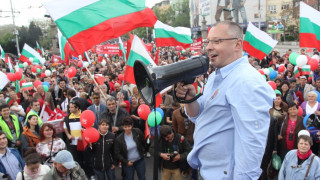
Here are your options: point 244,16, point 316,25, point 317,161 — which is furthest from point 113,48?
point 244,16

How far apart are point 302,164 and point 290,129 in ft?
4.16

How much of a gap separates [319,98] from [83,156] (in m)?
5.33

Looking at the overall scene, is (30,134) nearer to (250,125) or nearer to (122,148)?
(122,148)

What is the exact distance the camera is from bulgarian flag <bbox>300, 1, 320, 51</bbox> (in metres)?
8.02

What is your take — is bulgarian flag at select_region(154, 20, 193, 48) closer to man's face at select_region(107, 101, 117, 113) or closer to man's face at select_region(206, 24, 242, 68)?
man's face at select_region(107, 101, 117, 113)

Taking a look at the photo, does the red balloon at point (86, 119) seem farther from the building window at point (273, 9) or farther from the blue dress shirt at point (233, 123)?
the building window at point (273, 9)

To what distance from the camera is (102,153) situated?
4.55 m

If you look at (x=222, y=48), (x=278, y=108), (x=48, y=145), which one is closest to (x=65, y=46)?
(x=48, y=145)

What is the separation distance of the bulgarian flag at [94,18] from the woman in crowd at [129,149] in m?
1.45

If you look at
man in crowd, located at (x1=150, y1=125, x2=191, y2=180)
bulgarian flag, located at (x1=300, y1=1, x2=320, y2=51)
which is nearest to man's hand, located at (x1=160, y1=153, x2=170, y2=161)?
man in crowd, located at (x1=150, y1=125, x2=191, y2=180)

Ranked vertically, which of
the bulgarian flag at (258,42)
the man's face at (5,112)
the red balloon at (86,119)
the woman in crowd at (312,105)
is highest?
the bulgarian flag at (258,42)

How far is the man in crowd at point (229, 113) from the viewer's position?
148cm

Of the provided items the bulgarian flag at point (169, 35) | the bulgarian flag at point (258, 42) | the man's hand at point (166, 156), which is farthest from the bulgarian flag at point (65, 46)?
the man's hand at point (166, 156)

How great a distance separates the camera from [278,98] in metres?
5.61
